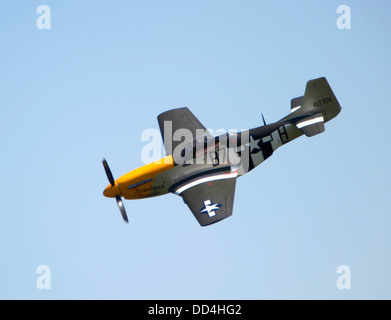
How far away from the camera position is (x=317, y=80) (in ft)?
98.4

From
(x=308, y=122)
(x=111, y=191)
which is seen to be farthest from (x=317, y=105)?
(x=111, y=191)

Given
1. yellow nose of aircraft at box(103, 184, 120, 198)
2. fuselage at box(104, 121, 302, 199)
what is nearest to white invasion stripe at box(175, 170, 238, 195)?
fuselage at box(104, 121, 302, 199)

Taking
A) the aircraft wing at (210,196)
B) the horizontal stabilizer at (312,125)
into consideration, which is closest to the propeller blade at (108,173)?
the aircraft wing at (210,196)

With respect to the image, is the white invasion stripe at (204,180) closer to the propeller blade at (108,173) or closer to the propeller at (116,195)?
the propeller at (116,195)

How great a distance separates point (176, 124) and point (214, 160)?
352 centimetres

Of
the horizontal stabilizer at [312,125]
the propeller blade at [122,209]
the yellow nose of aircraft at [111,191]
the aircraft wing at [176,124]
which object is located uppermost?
the aircraft wing at [176,124]

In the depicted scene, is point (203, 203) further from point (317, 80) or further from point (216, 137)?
point (317, 80)

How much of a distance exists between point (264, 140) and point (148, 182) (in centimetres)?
507

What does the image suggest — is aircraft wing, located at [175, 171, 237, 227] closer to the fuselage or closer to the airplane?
the airplane

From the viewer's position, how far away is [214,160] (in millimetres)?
28562

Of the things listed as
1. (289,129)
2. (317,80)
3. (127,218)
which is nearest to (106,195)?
(127,218)

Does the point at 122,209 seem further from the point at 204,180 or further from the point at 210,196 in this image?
the point at 210,196

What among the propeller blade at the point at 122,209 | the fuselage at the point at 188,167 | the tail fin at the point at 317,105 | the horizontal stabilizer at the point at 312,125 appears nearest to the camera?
the propeller blade at the point at 122,209

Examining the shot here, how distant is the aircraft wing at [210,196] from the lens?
2653 centimetres
